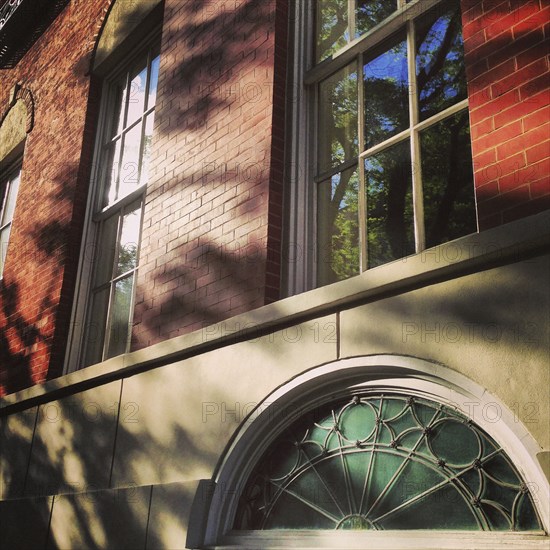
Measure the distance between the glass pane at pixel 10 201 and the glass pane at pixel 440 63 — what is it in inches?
209

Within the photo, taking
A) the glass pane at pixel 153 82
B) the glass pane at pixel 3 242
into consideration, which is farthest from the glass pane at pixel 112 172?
the glass pane at pixel 3 242

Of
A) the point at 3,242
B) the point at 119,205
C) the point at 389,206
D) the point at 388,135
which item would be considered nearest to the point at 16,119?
the point at 3,242

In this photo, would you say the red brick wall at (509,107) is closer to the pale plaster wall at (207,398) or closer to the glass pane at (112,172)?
the pale plaster wall at (207,398)

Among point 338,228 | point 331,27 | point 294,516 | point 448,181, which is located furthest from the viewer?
point 331,27

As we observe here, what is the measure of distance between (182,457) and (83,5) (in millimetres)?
5242

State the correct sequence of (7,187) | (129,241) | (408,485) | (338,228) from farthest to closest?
1. (7,187)
2. (129,241)
3. (338,228)
4. (408,485)

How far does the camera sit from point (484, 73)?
10.0ft

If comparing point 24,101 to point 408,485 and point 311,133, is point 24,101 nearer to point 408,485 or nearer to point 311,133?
point 311,133

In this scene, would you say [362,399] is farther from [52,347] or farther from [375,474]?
[52,347]

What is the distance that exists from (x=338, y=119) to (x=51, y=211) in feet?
10.9

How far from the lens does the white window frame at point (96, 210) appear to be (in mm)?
5496

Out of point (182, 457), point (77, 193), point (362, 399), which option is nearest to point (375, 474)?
point (362, 399)

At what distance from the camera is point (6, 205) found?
7.68 meters

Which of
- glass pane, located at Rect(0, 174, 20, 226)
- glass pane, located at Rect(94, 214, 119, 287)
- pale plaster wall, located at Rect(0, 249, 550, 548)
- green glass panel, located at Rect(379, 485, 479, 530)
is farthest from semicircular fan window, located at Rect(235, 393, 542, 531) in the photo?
glass pane, located at Rect(0, 174, 20, 226)
